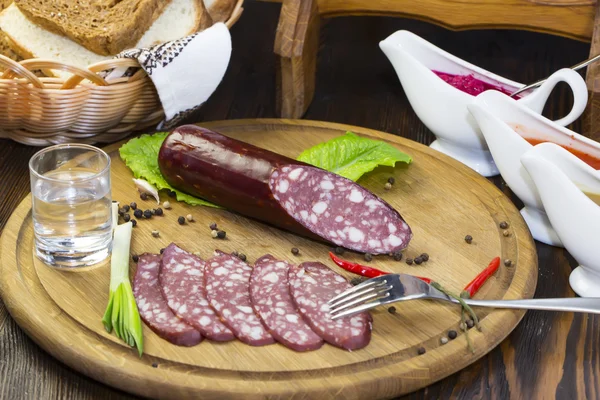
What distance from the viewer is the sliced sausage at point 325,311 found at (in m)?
2.01

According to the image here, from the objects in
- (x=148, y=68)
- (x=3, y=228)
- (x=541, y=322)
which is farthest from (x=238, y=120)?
(x=541, y=322)

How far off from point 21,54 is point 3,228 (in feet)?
2.83

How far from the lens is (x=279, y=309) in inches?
81.4

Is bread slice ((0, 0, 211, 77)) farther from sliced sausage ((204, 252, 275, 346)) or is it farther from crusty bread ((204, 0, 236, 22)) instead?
sliced sausage ((204, 252, 275, 346))

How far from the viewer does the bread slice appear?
Answer: 3084 millimetres

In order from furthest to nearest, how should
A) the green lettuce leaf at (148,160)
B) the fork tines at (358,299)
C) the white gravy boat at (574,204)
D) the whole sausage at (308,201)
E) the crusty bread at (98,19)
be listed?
the crusty bread at (98,19), the green lettuce leaf at (148,160), the whole sausage at (308,201), the white gravy boat at (574,204), the fork tines at (358,299)

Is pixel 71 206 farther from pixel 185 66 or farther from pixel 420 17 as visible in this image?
pixel 420 17

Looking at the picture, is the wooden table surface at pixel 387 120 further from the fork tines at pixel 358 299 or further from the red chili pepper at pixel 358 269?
the red chili pepper at pixel 358 269

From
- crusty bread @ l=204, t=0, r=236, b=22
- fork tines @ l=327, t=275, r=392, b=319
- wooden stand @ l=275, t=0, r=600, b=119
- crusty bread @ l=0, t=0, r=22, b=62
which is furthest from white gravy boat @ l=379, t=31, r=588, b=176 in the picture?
crusty bread @ l=0, t=0, r=22, b=62

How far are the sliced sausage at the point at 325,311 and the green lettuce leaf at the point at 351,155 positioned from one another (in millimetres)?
640

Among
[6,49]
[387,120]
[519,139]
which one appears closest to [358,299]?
[519,139]

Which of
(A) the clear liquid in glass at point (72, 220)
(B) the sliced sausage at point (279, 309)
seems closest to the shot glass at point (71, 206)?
(A) the clear liquid in glass at point (72, 220)

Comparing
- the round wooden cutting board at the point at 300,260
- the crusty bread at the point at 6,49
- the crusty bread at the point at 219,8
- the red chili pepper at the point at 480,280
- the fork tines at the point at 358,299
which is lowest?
the round wooden cutting board at the point at 300,260

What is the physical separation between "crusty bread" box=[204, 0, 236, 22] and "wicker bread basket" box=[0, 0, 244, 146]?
0.47m
